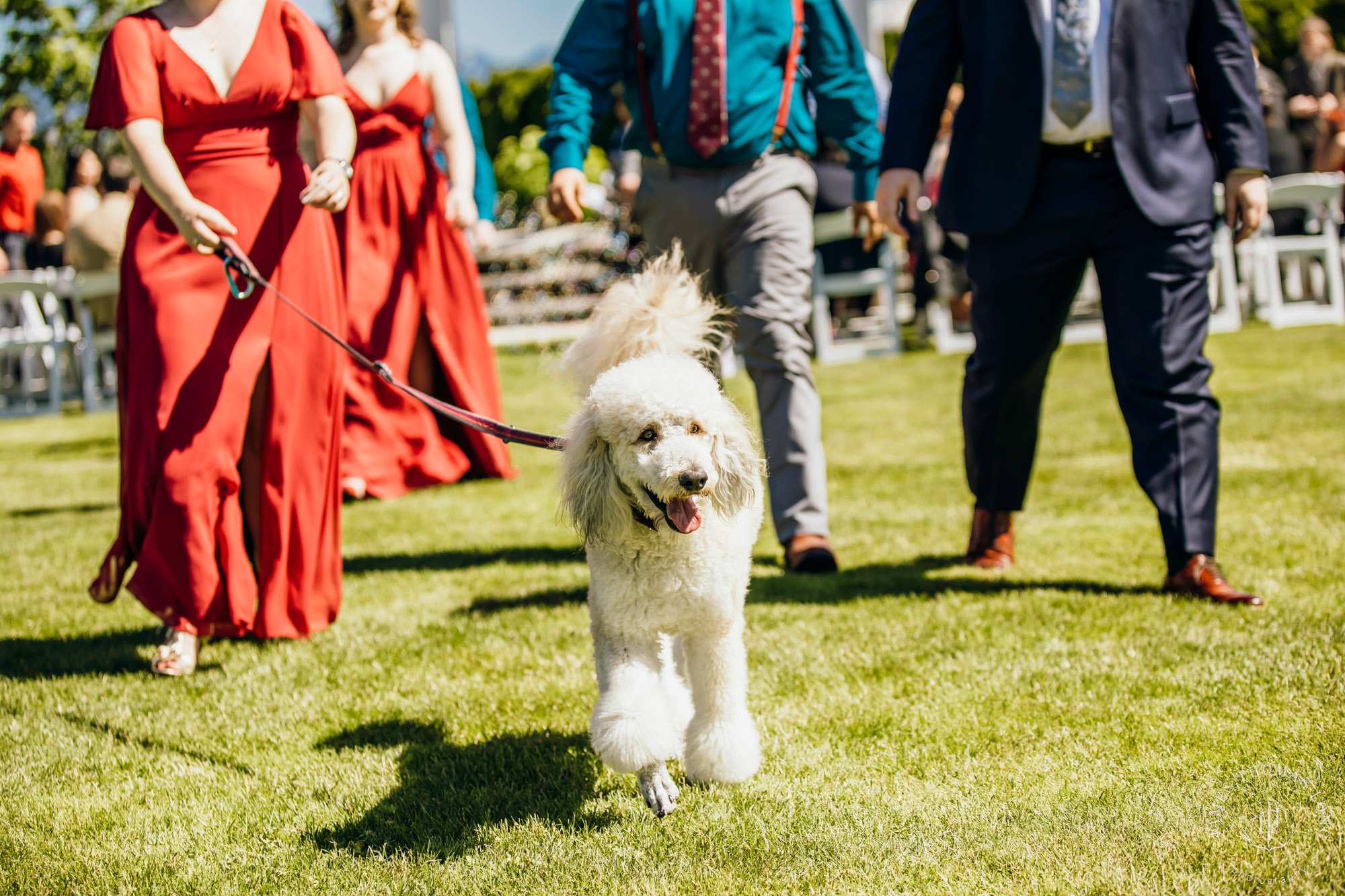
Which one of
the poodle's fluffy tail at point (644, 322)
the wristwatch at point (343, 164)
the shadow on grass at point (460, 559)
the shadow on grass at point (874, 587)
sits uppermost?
the wristwatch at point (343, 164)

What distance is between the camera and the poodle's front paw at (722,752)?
9.19 feet

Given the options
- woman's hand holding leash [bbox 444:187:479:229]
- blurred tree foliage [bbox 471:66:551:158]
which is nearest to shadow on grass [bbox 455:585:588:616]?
woman's hand holding leash [bbox 444:187:479:229]

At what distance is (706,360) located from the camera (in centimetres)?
379

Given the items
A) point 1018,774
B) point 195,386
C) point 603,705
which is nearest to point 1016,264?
point 1018,774

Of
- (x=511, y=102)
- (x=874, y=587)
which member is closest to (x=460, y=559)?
(x=874, y=587)

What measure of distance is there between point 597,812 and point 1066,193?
277 centimetres

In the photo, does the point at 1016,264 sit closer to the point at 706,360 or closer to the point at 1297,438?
the point at 706,360

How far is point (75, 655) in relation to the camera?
4.19 meters

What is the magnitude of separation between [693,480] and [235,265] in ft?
6.53

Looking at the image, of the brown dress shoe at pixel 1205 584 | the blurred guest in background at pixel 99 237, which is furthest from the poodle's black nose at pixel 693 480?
the blurred guest in background at pixel 99 237

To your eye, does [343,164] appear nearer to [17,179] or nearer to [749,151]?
[749,151]

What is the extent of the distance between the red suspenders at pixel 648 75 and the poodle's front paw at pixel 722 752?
2.46 meters

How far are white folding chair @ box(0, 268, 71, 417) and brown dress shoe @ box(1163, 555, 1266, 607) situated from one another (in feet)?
35.7

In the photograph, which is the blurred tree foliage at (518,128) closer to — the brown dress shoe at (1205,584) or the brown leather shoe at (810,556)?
the brown leather shoe at (810,556)
